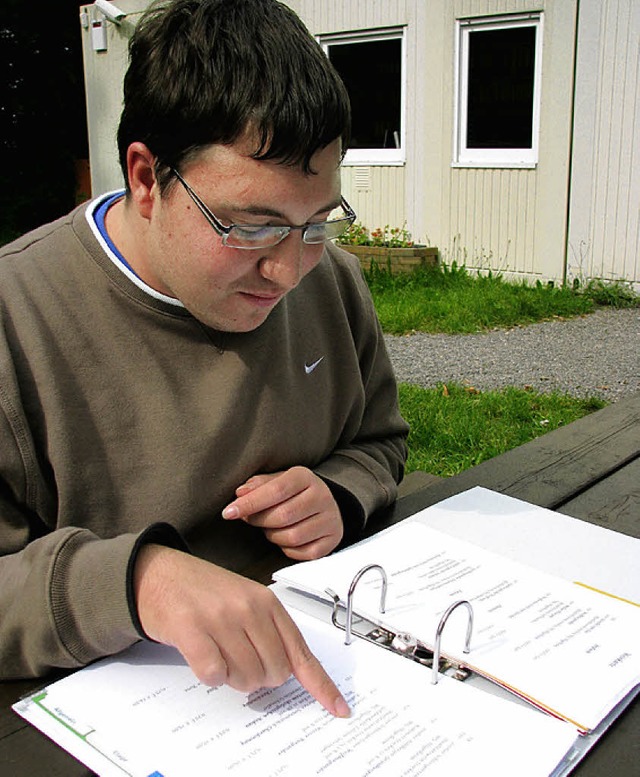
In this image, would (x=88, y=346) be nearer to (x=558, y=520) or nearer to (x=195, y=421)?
(x=195, y=421)

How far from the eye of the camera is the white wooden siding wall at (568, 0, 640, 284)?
728 centimetres

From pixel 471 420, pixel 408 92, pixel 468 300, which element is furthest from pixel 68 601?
pixel 408 92

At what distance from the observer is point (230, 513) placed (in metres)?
1.34

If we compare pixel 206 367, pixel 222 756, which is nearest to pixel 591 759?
pixel 222 756

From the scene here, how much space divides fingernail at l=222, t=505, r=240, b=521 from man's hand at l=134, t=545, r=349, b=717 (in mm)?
294

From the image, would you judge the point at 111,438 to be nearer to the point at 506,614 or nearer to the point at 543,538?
the point at 506,614

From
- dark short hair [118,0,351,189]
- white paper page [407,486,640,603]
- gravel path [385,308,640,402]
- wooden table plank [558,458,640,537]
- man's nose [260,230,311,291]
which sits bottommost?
gravel path [385,308,640,402]

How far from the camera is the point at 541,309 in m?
7.17

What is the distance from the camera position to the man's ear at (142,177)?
1.27 meters

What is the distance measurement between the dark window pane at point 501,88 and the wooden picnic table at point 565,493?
6.42 m

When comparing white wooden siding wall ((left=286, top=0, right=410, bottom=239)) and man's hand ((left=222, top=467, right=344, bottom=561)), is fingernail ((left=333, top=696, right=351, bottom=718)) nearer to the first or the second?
man's hand ((left=222, top=467, right=344, bottom=561))

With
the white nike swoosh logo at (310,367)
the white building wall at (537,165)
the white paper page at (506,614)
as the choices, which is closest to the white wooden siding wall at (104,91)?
the white building wall at (537,165)

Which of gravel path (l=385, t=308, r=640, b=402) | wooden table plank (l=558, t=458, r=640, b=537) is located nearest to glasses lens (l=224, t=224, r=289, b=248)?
wooden table plank (l=558, t=458, r=640, b=537)

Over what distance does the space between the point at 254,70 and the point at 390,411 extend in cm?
81
